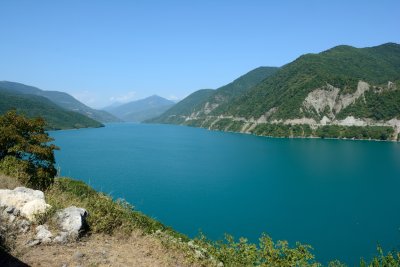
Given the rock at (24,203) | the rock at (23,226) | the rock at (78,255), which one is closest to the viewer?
the rock at (78,255)

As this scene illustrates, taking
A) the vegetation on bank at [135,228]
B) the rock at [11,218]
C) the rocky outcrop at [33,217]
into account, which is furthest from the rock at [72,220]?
the rock at [11,218]

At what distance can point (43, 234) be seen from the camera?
29.2ft

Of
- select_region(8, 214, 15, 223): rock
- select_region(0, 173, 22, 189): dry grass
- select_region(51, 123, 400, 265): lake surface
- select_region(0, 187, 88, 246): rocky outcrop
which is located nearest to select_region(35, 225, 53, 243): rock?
select_region(0, 187, 88, 246): rocky outcrop

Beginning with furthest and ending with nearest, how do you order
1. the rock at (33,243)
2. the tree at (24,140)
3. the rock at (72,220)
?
the tree at (24,140) < the rock at (72,220) < the rock at (33,243)

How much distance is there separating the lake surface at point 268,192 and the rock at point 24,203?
37333 millimetres

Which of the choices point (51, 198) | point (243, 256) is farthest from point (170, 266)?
point (243, 256)

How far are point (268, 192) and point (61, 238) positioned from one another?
217 feet

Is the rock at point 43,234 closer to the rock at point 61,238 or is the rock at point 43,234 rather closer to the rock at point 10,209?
the rock at point 61,238

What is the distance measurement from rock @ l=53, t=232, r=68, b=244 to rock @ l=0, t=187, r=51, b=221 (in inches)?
36.1

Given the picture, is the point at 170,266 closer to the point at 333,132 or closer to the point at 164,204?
the point at 164,204

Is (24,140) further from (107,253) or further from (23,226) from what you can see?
(107,253)

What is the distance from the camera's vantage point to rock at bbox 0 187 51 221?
31.0 ft

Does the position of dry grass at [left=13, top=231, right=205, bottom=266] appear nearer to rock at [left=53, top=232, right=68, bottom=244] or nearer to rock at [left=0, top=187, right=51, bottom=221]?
rock at [left=53, top=232, right=68, bottom=244]

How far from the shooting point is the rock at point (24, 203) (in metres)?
9.44
